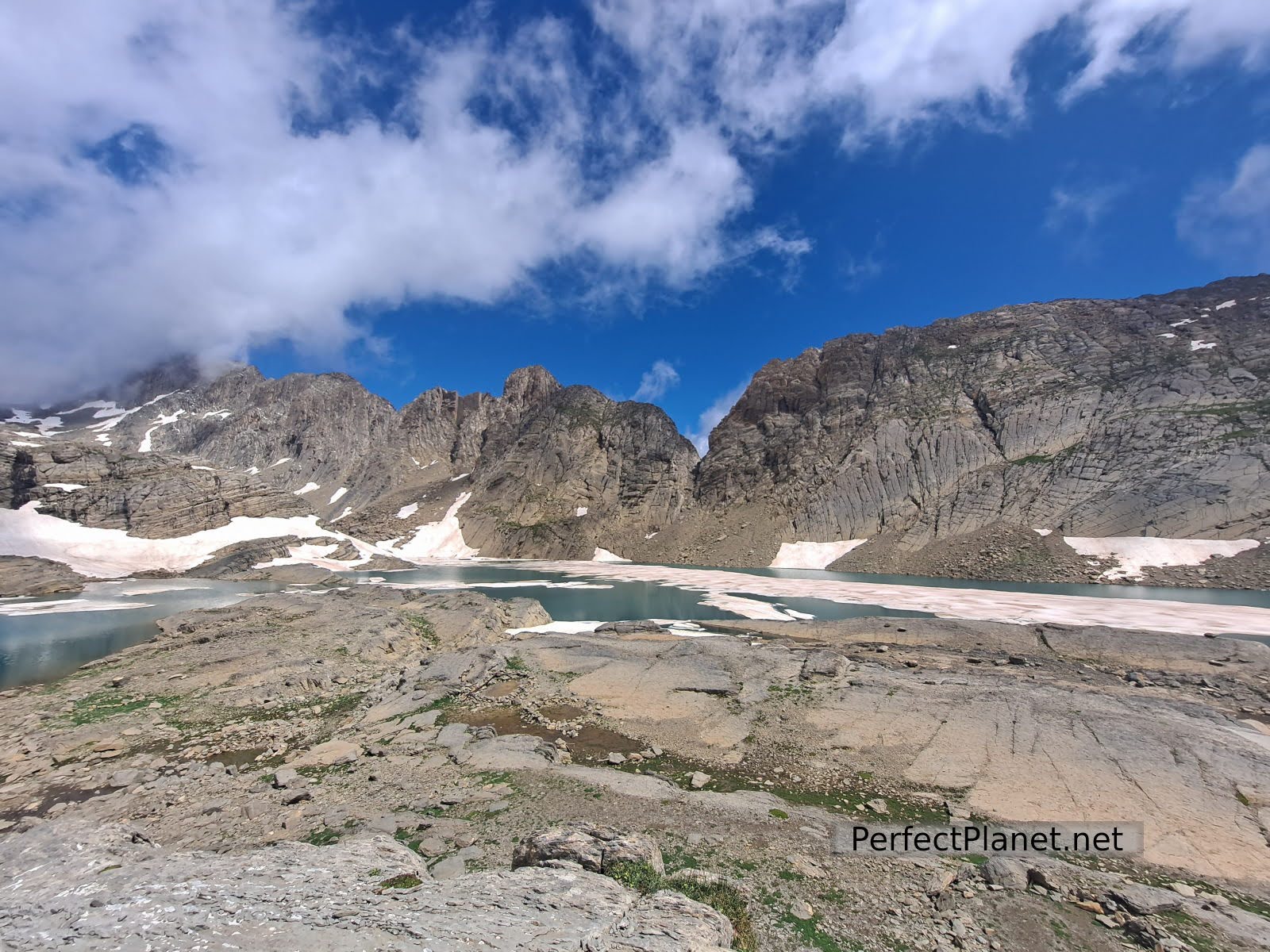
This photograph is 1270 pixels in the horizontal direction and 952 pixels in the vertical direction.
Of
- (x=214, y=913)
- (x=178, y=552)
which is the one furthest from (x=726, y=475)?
(x=214, y=913)

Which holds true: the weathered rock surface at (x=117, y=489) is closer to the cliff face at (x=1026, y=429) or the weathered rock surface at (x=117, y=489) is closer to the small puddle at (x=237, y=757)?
A: the small puddle at (x=237, y=757)

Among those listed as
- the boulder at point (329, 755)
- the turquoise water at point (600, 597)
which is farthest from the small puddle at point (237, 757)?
the turquoise water at point (600, 597)

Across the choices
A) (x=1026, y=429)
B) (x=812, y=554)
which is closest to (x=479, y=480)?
(x=812, y=554)

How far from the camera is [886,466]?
116 m

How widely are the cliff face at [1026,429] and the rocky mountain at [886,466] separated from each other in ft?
1.37

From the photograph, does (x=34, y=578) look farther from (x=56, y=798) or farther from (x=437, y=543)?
(x=437, y=543)

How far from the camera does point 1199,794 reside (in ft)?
41.3

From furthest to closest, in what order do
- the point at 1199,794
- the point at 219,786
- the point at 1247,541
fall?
the point at 1247,541 → the point at 219,786 → the point at 1199,794

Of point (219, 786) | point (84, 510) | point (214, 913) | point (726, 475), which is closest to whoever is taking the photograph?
point (214, 913)

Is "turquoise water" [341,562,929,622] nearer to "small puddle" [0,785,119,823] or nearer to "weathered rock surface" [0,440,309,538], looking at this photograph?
"small puddle" [0,785,119,823]

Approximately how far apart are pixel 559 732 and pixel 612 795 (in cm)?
528

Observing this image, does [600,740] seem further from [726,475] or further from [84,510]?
[726,475]

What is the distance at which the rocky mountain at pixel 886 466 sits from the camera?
84438 millimetres

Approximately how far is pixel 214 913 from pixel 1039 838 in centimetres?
1485
